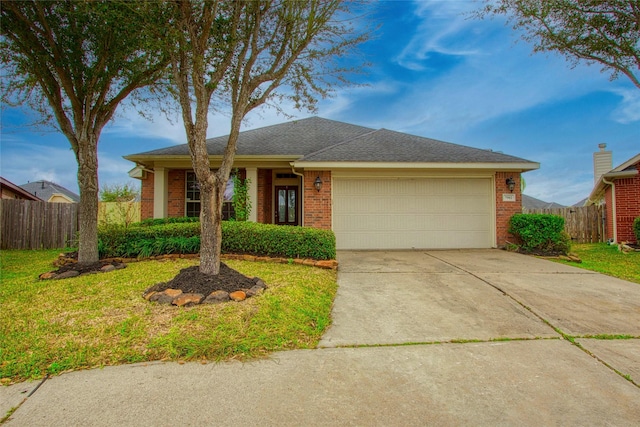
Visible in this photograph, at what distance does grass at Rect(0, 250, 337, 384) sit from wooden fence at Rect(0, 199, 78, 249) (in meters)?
6.83

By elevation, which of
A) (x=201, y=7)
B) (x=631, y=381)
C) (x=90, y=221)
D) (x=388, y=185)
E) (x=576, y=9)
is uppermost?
(x=576, y=9)

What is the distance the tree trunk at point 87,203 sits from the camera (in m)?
6.45

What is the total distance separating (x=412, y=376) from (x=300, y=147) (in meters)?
9.05

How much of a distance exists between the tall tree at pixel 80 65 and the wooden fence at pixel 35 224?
4703 mm

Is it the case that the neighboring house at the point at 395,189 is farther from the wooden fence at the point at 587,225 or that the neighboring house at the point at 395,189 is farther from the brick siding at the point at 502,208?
the wooden fence at the point at 587,225

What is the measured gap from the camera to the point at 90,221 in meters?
6.48

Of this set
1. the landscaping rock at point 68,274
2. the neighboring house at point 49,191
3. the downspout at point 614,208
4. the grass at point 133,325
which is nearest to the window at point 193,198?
the landscaping rock at point 68,274

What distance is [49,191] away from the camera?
2542 cm

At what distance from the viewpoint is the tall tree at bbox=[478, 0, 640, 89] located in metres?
9.64

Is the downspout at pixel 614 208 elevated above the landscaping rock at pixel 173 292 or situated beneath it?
elevated above

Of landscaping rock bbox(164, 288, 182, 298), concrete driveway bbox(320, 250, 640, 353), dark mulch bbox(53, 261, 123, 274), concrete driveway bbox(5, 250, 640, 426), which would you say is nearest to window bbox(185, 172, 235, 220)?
dark mulch bbox(53, 261, 123, 274)

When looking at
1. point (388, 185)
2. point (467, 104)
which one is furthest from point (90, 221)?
point (467, 104)

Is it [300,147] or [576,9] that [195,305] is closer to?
[300,147]

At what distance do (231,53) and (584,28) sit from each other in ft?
37.7
